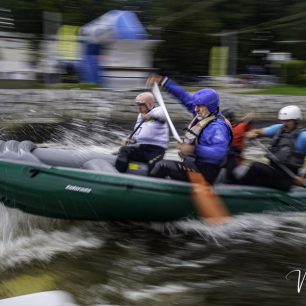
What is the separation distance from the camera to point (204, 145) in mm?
5383

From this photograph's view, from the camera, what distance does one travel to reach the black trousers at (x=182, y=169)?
540cm

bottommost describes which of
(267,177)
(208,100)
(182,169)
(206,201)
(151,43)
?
(206,201)

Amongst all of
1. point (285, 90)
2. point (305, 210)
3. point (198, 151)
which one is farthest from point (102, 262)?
point (285, 90)

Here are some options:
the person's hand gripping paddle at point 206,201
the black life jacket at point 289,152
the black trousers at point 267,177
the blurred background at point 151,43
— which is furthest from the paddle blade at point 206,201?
the blurred background at point 151,43

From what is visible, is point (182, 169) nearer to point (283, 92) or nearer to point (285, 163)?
point (285, 163)

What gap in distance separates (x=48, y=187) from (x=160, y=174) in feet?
3.51

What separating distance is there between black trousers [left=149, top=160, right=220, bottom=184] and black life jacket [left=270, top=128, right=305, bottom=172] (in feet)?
2.33

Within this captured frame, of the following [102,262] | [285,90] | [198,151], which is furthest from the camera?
[285,90]

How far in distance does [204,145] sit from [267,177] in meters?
0.77

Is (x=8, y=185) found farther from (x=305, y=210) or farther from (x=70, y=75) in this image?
(x=70, y=75)

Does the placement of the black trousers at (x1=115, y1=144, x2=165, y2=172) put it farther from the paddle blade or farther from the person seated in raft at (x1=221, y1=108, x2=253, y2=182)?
the person seated in raft at (x1=221, y1=108, x2=253, y2=182)

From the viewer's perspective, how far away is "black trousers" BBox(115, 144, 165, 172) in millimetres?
5711

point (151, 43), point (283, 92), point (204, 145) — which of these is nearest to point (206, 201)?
point (204, 145)

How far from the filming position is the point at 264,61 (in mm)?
23562
